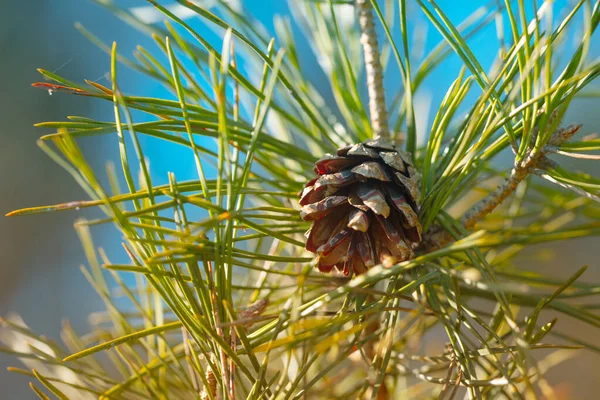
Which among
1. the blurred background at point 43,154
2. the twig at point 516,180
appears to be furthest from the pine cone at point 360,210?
the blurred background at point 43,154

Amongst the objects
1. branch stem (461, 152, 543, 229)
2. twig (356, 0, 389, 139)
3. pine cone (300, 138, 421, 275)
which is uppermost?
twig (356, 0, 389, 139)

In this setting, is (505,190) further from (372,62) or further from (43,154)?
(43,154)

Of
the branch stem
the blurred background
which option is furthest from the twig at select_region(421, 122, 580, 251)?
the blurred background

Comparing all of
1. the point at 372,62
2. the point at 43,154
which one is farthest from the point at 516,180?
the point at 43,154

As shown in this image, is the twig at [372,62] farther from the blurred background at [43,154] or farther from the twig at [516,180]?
the blurred background at [43,154]

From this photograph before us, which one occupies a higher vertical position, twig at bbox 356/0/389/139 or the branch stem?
twig at bbox 356/0/389/139

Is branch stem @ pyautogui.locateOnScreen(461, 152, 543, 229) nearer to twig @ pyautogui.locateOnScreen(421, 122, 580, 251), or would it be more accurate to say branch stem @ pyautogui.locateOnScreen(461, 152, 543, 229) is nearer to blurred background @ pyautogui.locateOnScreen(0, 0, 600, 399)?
twig @ pyautogui.locateOnScreen(421, 122, 580, 251)
